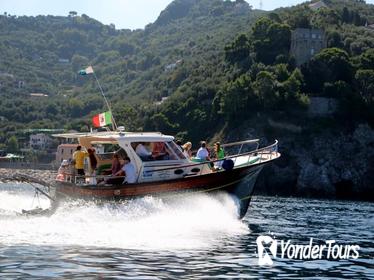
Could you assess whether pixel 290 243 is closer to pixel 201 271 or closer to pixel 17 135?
pixel 201 271

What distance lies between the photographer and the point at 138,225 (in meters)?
22.3

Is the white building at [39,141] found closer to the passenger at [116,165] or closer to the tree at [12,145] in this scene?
the tree at [12,145]

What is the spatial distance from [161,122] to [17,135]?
197 ft

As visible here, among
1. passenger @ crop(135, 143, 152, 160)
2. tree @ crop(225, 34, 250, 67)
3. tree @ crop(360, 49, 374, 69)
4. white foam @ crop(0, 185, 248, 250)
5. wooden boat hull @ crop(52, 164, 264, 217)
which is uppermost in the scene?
tree @ crop(225, 34, 250, 67)

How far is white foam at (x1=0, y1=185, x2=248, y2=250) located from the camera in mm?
19578

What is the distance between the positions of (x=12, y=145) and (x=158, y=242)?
4876 inches

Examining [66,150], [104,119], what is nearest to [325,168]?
[66,150]

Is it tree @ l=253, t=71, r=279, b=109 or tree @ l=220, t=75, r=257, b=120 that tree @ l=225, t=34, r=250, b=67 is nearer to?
tree @ l=220, t=75, r=257, b=120

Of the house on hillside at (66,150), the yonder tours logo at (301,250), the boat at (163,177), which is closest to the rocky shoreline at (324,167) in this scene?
the house on hillside at (66,150)

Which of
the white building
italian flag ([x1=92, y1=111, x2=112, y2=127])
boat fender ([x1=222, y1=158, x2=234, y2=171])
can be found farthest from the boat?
the white building

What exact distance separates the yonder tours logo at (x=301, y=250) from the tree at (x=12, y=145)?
121m

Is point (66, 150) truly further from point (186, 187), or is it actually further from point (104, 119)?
point (186, 187)

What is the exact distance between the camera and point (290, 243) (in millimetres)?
21562

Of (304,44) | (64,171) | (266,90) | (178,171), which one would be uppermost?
(304,44)
